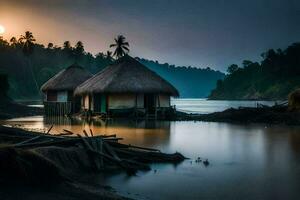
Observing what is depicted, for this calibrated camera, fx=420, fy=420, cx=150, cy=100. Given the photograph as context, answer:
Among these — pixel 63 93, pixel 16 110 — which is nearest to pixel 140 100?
pixel 63 93

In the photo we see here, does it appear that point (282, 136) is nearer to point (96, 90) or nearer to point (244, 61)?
point (96, 90)

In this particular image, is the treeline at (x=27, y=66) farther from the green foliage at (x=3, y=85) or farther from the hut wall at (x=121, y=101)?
the hut wall at (x=121, y=101)

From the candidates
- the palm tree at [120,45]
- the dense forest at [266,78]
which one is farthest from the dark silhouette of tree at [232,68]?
the palm tree at [120,45]

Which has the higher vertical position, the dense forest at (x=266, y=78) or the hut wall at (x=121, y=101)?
the dense forest at (x=266, y=78)

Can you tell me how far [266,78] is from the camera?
452 ft

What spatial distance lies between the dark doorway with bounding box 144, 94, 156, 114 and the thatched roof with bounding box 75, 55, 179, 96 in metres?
1.55

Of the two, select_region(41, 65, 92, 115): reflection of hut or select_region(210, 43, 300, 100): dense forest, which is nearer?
select_region(41, 65, 92, 115): reflection of hut

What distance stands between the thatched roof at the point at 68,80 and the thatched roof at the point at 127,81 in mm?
3772

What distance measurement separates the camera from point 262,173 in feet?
39.0

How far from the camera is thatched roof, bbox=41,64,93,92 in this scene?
4269 cm

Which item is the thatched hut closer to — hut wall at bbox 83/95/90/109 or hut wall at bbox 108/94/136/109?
hut wall at bbox 108/94/136/109

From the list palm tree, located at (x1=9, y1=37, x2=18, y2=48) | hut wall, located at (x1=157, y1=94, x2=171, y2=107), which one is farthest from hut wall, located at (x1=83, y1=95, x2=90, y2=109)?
palm tree, located at (x1=9, y1=37, x2=18, y2=48)

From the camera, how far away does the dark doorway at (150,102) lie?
37053 millimetres

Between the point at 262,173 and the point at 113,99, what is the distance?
81.9ft
